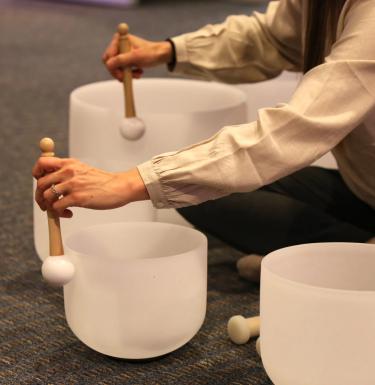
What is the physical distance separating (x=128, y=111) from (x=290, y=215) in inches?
12.6

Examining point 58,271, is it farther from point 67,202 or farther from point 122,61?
point 122,61

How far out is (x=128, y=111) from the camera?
4.60 ft

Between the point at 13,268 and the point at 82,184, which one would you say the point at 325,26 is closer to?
the point at 82,184

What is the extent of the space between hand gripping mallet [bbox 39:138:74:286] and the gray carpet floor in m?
0.14

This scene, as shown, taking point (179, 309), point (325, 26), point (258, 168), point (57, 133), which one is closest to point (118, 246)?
point (179, 309)

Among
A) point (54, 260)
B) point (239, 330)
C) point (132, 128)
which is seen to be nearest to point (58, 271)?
point (54, 260)

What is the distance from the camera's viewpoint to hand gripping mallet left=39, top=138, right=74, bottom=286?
3.29 feet

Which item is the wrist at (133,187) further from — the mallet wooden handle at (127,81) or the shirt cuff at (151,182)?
the mallet wooden handle at (127,81)

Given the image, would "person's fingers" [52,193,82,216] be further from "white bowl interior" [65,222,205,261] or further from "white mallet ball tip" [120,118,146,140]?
"white mallet ball tip" [120,118,146,140]

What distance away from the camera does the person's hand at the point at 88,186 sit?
952 millimetres

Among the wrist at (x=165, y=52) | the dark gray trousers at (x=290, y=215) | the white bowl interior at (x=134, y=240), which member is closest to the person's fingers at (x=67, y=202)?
the white bowl interior at (x=134, y=240)

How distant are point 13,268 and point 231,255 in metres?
0.37

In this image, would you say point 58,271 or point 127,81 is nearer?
point 58,271

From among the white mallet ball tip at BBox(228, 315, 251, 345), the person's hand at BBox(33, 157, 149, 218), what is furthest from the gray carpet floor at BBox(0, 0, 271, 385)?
the person's hand at BBox(33, 157, 149, 218)
